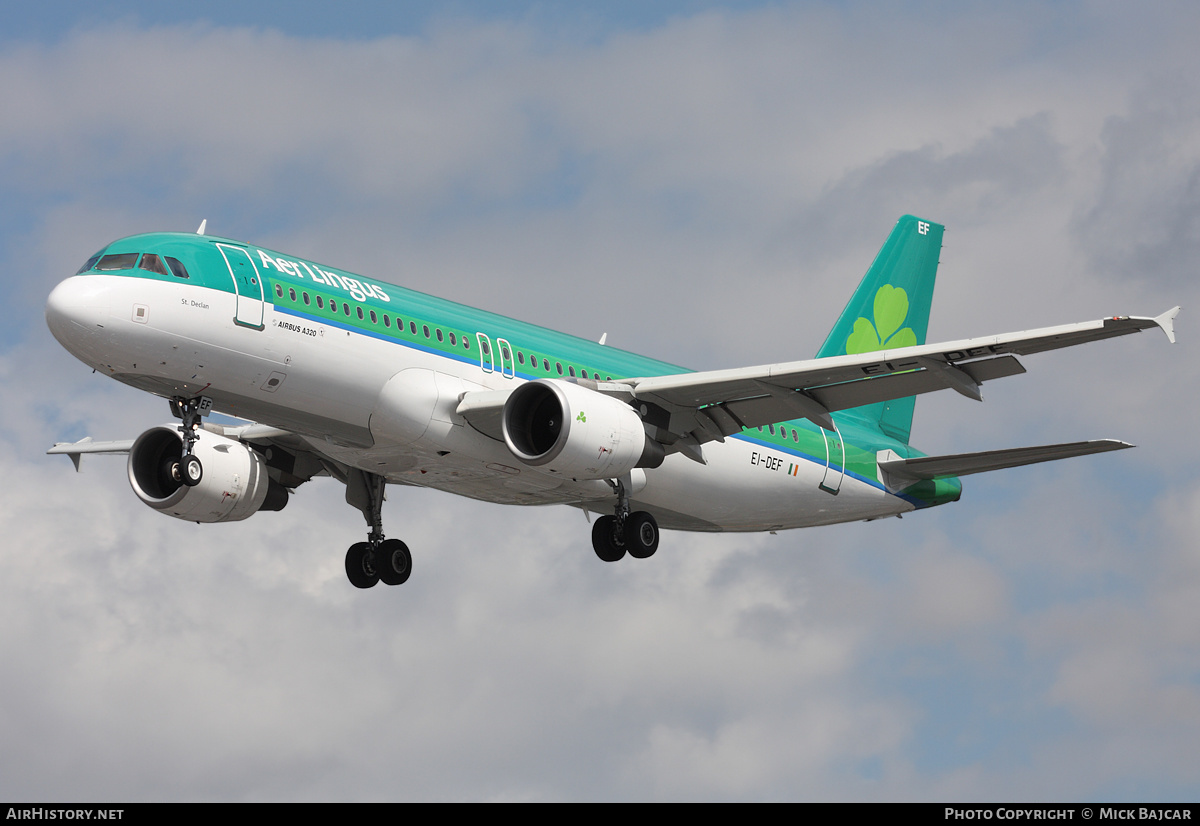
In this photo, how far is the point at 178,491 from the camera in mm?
33531

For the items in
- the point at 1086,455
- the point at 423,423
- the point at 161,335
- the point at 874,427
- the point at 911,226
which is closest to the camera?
the point at 161,335

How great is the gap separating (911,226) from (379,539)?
746 inches

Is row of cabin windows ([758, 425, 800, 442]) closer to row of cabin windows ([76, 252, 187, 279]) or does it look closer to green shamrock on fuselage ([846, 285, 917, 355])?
green shamrock on fuselage ([846, 285, 917, 355])

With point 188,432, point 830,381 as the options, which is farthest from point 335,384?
point 830,381

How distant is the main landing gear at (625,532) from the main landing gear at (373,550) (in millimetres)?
5199

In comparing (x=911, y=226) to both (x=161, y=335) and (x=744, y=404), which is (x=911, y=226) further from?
(x=161, y=335)

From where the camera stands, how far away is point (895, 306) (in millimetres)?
44344

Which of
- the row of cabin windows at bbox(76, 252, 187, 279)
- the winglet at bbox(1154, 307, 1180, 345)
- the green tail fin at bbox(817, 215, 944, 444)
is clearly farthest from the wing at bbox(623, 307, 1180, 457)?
the row of cabin windows at bbox(76, 252, 187, 279)

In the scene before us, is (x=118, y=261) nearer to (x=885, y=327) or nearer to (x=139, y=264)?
(x=139, y=264)

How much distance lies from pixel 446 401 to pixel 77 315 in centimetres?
712

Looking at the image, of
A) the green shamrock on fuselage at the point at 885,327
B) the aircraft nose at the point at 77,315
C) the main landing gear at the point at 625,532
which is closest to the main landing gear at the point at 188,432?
the aircraft nose at the point at 77,315

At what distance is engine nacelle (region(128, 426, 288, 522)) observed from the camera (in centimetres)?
3359
